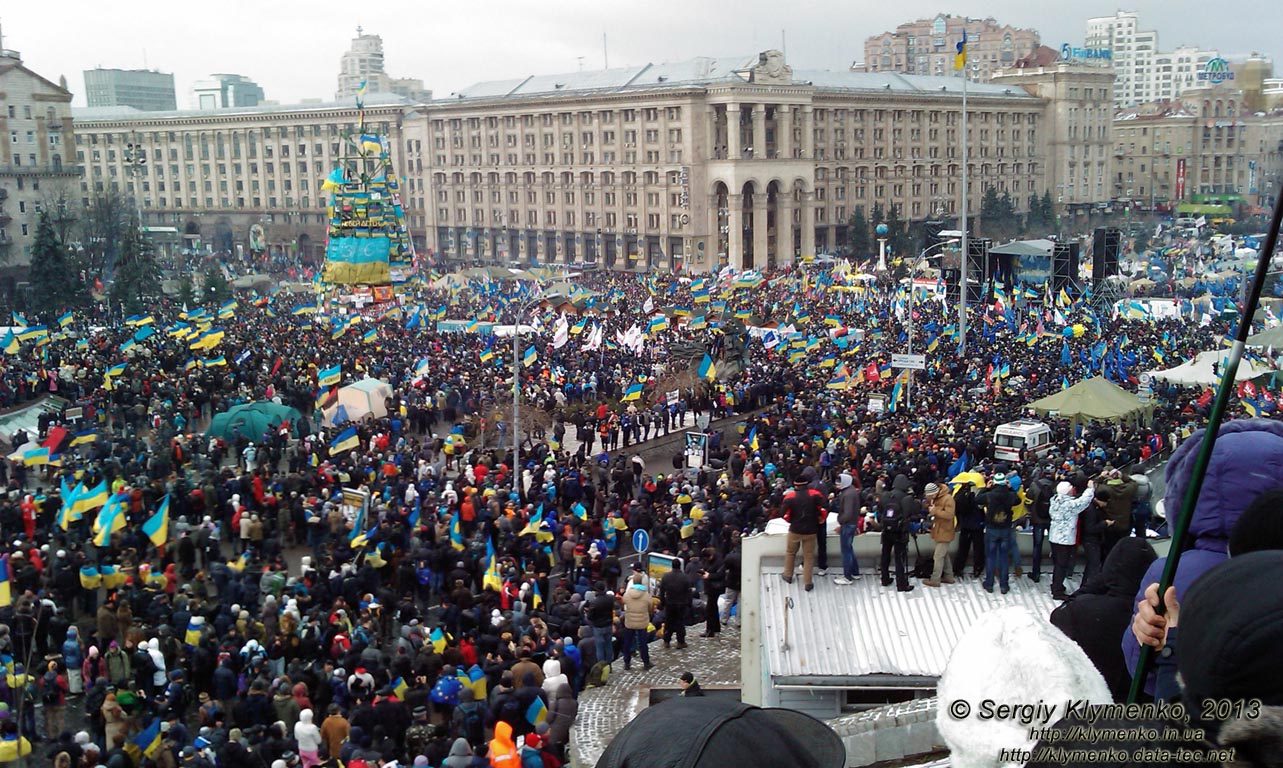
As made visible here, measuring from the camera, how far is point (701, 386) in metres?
28.9

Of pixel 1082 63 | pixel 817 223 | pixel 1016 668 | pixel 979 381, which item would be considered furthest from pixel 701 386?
pixel 1082 63

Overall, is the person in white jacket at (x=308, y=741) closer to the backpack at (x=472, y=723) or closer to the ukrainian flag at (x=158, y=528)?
the backpack at (x=472, y=723)

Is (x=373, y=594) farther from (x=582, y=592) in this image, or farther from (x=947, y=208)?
(x=947, y=208)

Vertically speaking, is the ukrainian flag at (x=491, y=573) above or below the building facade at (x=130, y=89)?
below

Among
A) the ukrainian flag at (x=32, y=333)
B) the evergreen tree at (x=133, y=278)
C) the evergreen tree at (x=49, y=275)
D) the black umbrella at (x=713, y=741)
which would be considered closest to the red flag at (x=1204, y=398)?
the black umbrella at (x=713, y=741)

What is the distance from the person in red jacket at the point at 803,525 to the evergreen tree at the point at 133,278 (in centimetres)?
4650

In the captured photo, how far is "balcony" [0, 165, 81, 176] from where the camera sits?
64.8m

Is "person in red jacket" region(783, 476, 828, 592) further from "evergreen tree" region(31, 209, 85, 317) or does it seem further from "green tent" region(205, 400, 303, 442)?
"evergreen tree" region(31, 209, 85, 317)

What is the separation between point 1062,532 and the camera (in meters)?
9.59

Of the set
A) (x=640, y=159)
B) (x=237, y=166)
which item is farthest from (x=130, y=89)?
(x=640, y=159)

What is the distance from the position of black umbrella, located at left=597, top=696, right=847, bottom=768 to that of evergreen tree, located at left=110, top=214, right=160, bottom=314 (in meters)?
53.0

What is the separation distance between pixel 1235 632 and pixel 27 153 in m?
74.2

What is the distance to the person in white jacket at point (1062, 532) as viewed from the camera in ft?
31.2

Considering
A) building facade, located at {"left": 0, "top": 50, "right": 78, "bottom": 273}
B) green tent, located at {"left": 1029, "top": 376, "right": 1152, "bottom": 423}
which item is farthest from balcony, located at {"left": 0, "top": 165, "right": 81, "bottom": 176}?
green tent, located at {"left": 1029, "top": 376, "right": 1152, "bottom": 423}
